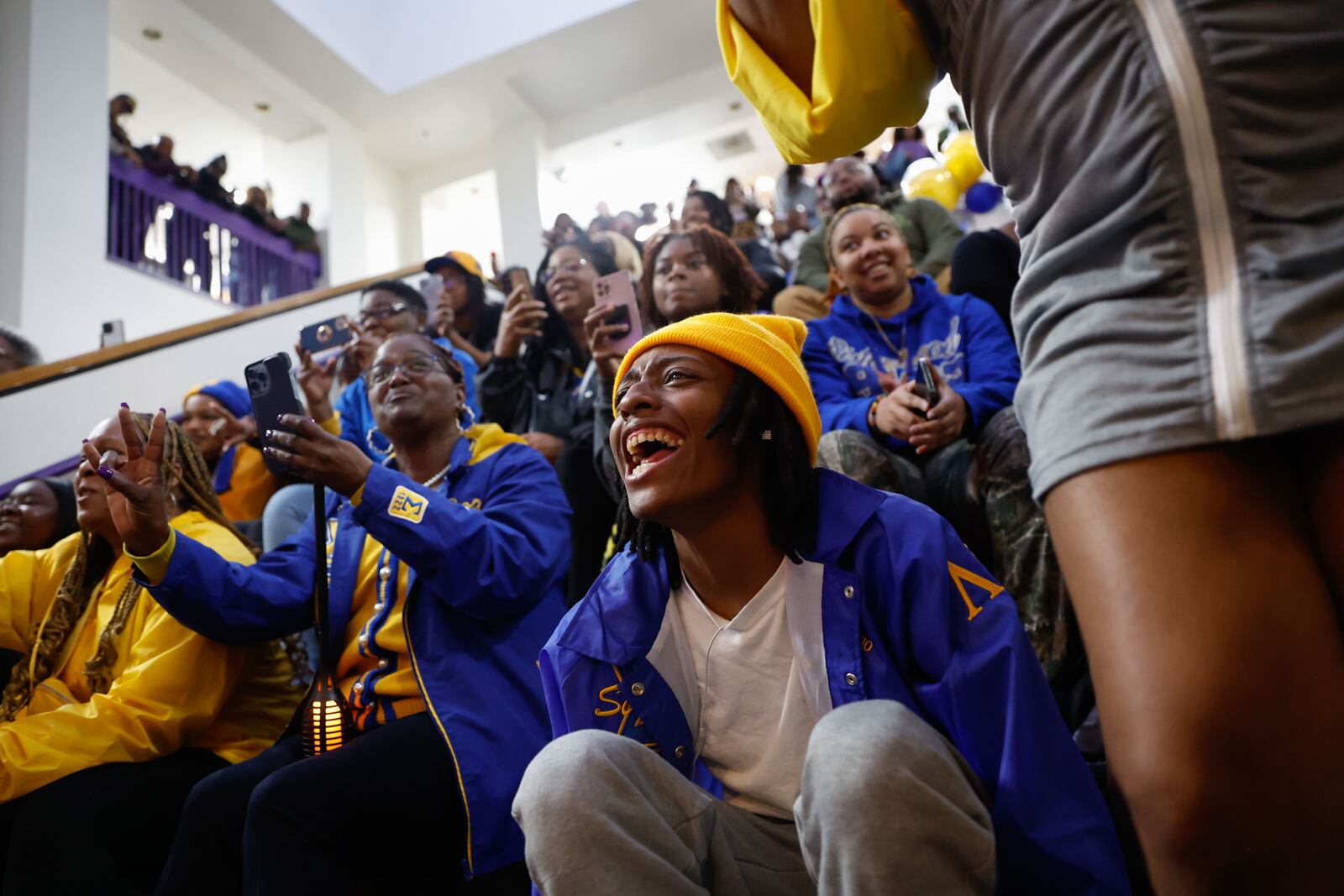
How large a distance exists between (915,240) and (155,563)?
297 centimetres

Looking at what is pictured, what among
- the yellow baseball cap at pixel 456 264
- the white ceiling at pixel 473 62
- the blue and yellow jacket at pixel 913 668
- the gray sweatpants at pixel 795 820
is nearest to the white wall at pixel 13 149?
the white ceiling at pixel 473 62

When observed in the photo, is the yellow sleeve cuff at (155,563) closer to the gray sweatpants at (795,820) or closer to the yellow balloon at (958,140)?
the gray sweatpants at (795,820)

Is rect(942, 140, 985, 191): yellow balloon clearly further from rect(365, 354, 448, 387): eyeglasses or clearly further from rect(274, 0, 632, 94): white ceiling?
rect(274, 0, 632, 94): white ceiling

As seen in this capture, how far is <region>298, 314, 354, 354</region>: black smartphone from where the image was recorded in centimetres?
321

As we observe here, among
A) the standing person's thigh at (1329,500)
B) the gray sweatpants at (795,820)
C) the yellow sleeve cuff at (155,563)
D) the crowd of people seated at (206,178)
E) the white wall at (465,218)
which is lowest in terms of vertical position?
the gray sweatpants at (795,820)

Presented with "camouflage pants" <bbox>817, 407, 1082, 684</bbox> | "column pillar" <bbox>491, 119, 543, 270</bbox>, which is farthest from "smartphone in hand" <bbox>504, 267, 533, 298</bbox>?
"column pillar" <bbox>491, 119, 543, 270</bbox>

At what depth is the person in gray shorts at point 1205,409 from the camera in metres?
0.65

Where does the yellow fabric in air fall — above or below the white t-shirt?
above

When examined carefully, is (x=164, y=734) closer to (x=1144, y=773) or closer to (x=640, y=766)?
(x=640, y=766)

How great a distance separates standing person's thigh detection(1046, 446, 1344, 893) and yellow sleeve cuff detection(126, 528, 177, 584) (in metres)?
1.70

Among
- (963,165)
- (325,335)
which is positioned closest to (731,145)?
(963,165)

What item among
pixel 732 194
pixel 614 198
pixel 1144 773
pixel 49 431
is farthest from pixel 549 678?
pixel 614 198

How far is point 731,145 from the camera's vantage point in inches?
444

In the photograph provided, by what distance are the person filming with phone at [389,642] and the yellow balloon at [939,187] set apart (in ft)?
11.3
